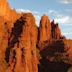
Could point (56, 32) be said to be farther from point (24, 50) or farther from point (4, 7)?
point (24, 50)

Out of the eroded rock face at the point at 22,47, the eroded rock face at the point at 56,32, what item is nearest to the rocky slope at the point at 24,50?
the eroded rock face at the point at 22,47

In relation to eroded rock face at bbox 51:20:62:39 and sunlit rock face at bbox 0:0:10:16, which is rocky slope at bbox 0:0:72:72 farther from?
sunlit rock face at bbox 0:0:10:16

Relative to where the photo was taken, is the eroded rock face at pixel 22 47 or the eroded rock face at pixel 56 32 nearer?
the eroded rock face at pixel 22 47

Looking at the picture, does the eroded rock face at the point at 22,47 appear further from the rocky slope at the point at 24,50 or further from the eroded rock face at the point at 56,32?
the eroded rock face at the point at 56,32

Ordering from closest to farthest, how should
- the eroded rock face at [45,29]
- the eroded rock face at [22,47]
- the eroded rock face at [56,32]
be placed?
the eroded rock face at [22,47]
the eroded rock face at [45,29]
the eroded rock face at [56,32]

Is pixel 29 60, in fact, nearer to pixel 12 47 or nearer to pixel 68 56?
pixel 12 47

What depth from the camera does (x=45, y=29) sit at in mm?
134750

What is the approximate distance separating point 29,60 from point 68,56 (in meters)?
20.5

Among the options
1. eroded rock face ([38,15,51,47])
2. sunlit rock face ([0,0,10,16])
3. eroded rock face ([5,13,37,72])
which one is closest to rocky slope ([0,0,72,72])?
eroded rock face ([5,13,37,72])

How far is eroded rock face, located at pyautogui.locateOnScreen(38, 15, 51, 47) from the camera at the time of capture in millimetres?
131875

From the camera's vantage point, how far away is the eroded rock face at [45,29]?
433 feet

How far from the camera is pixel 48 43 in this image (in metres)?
127

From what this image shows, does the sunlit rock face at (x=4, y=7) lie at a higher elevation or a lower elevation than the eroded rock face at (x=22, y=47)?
higher

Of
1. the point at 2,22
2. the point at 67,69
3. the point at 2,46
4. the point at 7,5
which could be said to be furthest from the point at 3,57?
the point at 7,5
